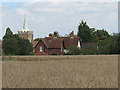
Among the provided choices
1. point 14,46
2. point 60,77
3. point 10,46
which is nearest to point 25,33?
point 10,46

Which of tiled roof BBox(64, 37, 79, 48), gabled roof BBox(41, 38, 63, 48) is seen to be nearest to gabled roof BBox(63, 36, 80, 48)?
tiled roof BBox(64, 37, 79, 48)

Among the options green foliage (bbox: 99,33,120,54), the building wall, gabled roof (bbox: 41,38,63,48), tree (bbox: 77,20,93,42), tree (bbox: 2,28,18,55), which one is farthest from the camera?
the building wall

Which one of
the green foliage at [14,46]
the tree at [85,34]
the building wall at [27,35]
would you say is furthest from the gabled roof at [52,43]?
the building wall at [27,35]

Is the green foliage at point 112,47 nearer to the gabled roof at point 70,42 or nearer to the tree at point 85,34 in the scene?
the gabled roof at point 70,42

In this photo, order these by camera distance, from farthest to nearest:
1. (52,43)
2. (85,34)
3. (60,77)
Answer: (85,34)
(52,43)
(60,77)

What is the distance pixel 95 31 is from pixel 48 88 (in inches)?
3939

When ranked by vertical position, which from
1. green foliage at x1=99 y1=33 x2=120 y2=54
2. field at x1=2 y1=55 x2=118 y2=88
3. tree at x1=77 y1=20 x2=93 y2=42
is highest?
tree at x1=77 y1=20 x2=93 y2=42

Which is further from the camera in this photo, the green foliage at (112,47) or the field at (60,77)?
the green foliage at (112,47)

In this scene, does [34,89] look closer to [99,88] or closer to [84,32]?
[99,88]

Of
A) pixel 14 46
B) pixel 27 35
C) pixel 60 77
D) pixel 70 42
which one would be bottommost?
pixel 60 77

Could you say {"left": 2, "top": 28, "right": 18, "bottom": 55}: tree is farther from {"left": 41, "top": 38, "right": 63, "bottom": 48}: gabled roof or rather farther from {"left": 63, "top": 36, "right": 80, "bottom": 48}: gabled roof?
{"left": 63, "top": 36, "right": 80, "bottom": 48}: gabled roof

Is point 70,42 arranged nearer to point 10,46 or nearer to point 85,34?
point 85,34

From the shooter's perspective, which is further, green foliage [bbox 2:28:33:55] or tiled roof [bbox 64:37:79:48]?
tiled roof [bbox 64:37:79:48]

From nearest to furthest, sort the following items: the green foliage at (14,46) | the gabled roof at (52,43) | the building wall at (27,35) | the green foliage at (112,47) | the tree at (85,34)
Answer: the green foliage at (112,47), the green foliage at (14,46), the gabled roof at (52,43), the tree at (85,34), the building wall at (27,35)
